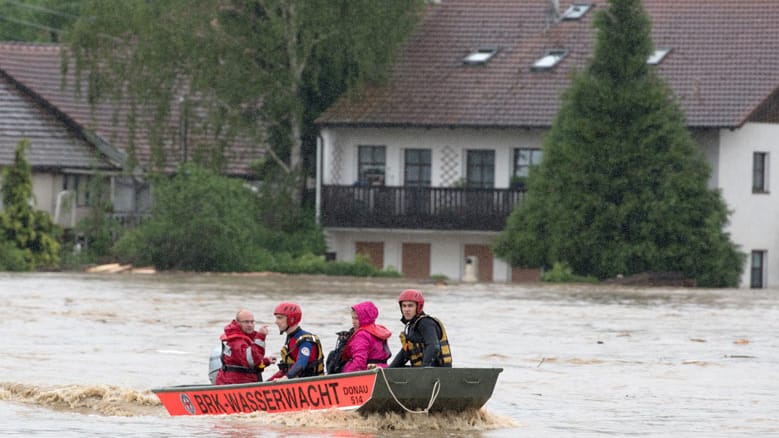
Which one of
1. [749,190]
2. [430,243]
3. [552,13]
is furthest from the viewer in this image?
[552,13]

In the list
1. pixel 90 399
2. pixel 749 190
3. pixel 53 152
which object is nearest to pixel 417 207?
pixel 749 190

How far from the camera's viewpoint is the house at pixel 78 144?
184 ft

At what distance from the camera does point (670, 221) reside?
47969 mm

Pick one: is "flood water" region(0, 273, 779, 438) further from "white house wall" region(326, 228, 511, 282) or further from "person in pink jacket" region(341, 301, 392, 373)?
"white house wall" region(326, 228, 511, 282)

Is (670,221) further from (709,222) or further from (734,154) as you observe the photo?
(734,154)

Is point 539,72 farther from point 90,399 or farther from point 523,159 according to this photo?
point 90,399

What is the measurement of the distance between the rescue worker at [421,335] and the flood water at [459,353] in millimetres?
576

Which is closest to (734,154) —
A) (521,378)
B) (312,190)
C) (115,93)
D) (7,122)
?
(312,190)

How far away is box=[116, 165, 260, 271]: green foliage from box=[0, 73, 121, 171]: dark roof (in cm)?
661

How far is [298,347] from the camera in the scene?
18906 mm

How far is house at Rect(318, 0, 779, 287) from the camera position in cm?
5394

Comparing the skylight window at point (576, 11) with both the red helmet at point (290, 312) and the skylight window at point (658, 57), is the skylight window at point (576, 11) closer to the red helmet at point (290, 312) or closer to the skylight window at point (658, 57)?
the skylight window at point (658, 57)

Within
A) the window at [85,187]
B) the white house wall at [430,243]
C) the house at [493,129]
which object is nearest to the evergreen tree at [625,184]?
the house at [493,129]

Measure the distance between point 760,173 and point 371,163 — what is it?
36.4 ft
